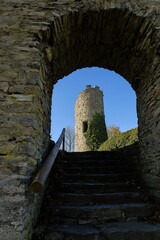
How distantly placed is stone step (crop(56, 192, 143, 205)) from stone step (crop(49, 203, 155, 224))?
24 centimetres

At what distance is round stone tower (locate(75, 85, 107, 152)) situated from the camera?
16203 mm

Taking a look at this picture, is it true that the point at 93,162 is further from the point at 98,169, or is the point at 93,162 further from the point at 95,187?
the point at 95,187

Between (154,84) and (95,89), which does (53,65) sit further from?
(95,89)

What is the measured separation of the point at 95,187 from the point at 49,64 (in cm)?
224

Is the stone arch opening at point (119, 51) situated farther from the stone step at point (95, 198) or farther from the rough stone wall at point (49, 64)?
the stone step at point (95, 198)

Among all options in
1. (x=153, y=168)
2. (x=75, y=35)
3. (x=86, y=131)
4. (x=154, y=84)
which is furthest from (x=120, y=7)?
(x=86, y=131)

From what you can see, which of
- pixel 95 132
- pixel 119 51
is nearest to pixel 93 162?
pixel 119 51

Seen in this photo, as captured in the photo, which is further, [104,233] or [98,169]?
[98,169]

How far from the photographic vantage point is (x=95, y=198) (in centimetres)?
330

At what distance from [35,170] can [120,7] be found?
256cm

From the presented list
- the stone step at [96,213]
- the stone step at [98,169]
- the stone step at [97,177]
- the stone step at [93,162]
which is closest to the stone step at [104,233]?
the stone step at [96,213]

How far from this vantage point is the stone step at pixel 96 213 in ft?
9.26

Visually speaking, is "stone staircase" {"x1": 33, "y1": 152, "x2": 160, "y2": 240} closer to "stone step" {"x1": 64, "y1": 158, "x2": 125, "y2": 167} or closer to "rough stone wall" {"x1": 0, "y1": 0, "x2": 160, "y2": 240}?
"stone step" {"x1": 64, "y1": 158, "x2": 125, "y2": 167}

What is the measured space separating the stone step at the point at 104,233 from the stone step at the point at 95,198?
26.3 inches
